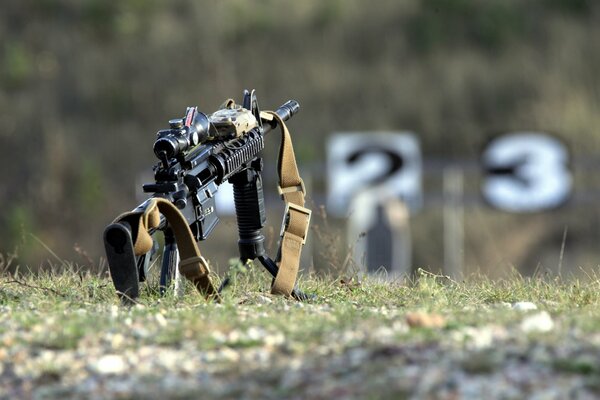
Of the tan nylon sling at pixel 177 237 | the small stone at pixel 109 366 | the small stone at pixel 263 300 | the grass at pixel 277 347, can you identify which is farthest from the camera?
the small stone at pixel 263 300

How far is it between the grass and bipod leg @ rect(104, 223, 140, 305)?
0.12m

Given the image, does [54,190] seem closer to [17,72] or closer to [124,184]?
[124,184]

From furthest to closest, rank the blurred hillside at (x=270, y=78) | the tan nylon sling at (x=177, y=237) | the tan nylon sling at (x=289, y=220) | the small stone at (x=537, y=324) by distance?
the blurred hillside at (x=270, y=78) → the tan nylon sling at (x=289, y=220) → the tan nylon sling at (x=177, y=237) → the small stone at (x=537, y=324)

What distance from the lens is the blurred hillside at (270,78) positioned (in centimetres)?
2592

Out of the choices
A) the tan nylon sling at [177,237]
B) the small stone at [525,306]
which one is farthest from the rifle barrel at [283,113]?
the small stone at [525,306]

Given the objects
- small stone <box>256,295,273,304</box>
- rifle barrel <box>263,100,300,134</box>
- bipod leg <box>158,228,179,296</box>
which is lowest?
small stone <box>256,295,273,304</box>

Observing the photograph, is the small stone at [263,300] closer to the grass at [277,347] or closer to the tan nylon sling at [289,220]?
the tan nylon sling at [289,220]

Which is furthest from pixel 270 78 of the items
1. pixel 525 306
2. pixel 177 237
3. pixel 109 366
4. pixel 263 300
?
pixel 109 366

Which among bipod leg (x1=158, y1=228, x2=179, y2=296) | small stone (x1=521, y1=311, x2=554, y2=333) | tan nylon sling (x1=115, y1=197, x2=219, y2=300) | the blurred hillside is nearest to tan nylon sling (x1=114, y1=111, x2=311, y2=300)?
A: tan nylon sling (x1=115, y1=197, x2=219, y2=300)

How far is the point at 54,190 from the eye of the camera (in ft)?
84.5

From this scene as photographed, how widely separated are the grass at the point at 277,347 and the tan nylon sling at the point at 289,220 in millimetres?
692

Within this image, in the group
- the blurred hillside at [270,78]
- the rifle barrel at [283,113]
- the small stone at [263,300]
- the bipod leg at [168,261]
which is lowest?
the blurred hillside at [270,78]

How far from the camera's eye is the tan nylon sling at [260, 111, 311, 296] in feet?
24.7

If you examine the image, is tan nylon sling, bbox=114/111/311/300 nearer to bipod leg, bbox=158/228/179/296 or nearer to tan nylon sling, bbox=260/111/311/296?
tan nylon sling, bbox=260/111/311/296
